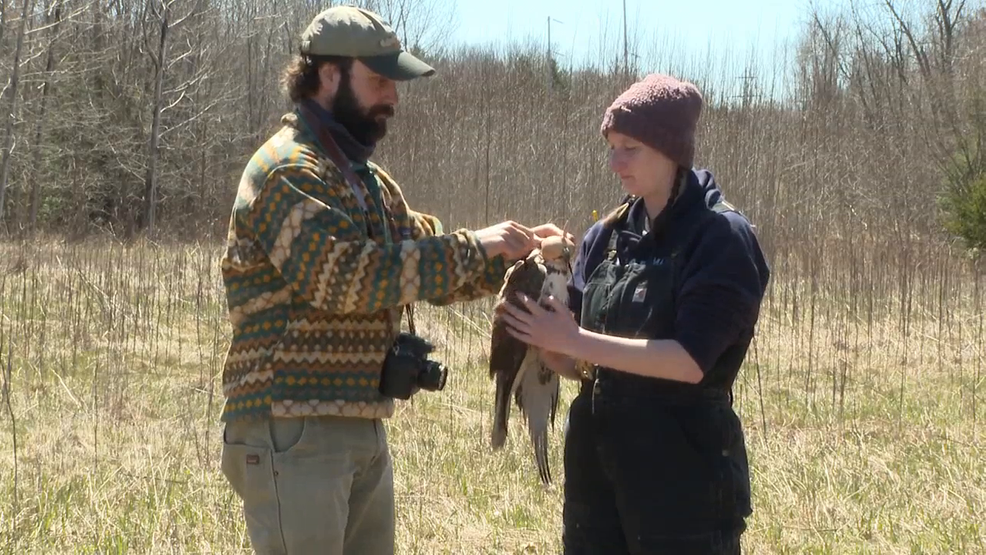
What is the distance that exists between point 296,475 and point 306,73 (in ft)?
3.39

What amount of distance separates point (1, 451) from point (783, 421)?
4537 millimetres

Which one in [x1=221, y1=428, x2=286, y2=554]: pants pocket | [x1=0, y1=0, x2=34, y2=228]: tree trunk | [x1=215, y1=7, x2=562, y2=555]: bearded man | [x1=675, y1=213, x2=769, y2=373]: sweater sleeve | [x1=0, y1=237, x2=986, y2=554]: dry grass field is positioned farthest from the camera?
[x1=0, y1=0, x2=34, y2=228]: tree trunk

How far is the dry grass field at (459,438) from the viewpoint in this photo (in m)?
4.38

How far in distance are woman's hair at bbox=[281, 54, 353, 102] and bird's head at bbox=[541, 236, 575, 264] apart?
690 millimetres

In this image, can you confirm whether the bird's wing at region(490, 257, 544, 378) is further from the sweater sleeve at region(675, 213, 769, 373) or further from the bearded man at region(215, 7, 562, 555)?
the sweater sleeve at region(675, 213, 769, 373)

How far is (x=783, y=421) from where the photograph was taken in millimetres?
6426

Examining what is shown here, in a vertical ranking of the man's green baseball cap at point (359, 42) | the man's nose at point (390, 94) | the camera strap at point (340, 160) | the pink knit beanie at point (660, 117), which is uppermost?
the man's green baseball cap at point (359, 42)

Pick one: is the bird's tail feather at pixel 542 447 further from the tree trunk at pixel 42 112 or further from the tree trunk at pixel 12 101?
the tree trunk at pixel 42 112

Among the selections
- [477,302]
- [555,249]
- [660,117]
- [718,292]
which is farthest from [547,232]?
[477,302]

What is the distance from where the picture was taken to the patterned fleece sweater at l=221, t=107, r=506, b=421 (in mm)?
2430

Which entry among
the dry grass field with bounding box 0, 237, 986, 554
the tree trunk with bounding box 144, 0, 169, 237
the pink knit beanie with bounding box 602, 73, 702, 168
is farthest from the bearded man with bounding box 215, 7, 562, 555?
the tree trunk with bounding box 144, 0, 169, 237

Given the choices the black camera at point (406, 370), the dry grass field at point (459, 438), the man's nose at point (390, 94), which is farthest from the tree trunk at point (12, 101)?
the black camera at point (406, 370)

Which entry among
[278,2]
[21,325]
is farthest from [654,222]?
[278,2]

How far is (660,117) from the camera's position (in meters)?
2.46
